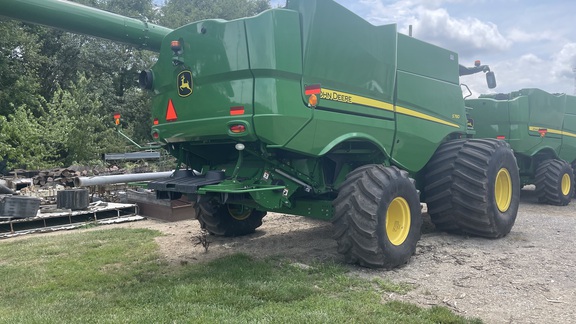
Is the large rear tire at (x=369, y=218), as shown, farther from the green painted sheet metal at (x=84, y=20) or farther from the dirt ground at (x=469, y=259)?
the green painted sheet metal at (x=84, y=20)

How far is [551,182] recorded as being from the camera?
1055cm

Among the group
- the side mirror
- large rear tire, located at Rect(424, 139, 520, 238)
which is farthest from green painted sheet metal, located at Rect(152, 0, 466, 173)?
the side mirror

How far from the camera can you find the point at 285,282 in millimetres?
4469

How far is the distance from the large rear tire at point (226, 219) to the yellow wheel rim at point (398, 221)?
2238mm

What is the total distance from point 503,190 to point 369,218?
3403mm

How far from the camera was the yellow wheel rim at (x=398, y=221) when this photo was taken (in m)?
5.32

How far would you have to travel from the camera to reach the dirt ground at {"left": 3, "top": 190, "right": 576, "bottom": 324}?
3.96m

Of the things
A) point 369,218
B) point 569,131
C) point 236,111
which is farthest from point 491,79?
point 236,111

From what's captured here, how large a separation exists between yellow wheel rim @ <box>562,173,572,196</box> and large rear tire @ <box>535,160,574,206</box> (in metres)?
0.24

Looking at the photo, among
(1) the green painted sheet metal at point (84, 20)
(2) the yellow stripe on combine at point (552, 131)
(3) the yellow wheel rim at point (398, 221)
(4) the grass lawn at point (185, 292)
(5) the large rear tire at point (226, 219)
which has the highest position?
(1) the green painted sheet metal at point (84, 20)

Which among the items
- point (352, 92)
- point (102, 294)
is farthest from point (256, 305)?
point (352, 92)

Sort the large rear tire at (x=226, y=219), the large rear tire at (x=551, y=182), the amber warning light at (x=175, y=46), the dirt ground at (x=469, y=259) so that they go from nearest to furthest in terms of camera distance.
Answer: the dirt ground at (x=469, y=259), the amber warning light at (x=175, y=46), the large rear tire at (x=226, y=219), the large rear tire at (x=551, y=182)

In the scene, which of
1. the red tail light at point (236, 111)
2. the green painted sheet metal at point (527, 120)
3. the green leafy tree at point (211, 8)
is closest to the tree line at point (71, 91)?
the green leafy tree at point (211, 8)

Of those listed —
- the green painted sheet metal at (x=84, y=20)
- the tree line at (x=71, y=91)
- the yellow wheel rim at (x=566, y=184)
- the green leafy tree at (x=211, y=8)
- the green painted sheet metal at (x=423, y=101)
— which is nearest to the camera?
the green painted sheet metal at (x=84, y=20)
